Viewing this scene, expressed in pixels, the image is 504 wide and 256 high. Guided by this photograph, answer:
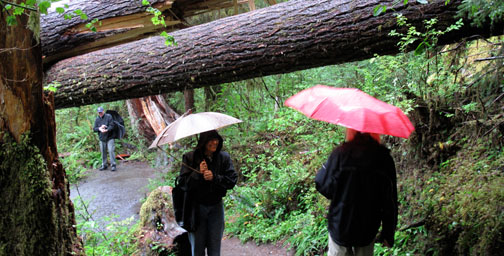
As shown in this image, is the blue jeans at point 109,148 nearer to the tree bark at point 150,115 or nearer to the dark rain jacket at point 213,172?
the tree bark at point 150,115

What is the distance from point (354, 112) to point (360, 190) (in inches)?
27.2

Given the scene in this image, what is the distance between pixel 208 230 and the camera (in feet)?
13.9

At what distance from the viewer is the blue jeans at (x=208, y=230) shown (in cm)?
413

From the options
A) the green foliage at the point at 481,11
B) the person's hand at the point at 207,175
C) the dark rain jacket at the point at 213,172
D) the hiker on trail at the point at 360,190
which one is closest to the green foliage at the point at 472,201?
the hiker on trail at the point at 360,190

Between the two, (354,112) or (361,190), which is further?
(361,190)

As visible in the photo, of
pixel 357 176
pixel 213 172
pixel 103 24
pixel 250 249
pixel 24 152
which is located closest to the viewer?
pixel 357 176

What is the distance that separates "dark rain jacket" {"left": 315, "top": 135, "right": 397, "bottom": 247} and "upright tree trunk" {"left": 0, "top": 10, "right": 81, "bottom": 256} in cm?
272

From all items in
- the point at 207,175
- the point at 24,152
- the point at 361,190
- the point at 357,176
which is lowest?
the point at 207,175

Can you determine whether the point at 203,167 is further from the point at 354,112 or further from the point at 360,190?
the point at 354,112

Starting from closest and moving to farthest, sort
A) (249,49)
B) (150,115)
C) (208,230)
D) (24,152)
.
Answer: (24,152) → (208,230) → (249,49) → (150,115)

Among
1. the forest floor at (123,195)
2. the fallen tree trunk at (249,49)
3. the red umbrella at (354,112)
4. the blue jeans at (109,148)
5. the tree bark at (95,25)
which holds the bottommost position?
the forest floor at (123,195)

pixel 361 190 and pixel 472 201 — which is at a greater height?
pixel 361 190

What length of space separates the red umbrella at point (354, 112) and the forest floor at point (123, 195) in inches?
136

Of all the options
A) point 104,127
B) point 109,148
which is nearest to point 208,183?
Result: point 104,127
